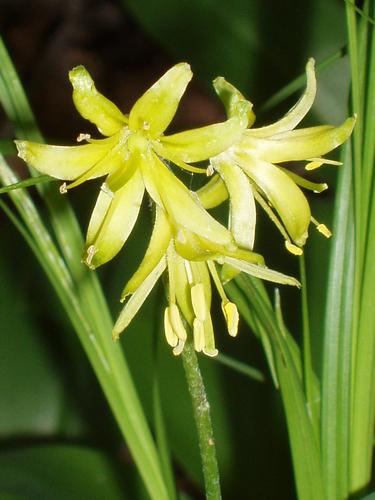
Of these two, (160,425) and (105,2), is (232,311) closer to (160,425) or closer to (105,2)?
(160,425)

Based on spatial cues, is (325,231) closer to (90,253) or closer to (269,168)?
(269,168)

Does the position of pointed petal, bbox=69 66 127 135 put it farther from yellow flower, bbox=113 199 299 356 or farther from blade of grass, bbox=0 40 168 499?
blade of grass, bbox=0 40 168 499

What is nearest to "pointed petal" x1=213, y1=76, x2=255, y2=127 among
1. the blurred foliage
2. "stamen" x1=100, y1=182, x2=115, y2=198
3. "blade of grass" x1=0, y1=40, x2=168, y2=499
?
"stamen" x1=100, y1=182, x2=115, y2=198

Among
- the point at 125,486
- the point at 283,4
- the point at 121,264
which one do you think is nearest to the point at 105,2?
the point at 283,4

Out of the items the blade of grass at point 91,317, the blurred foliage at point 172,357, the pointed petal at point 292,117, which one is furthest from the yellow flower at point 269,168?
the blurred foliage at point 172,357

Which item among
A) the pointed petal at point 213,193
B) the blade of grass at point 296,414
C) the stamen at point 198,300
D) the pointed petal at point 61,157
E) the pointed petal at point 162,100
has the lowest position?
the blade of grass at point 296,414

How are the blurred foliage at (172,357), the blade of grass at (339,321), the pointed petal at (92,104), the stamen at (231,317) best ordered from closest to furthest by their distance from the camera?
the pointed petal at (92,104), the stamen at (231,317), the blade of grass at (339,321), the blurred foliage at (172,357)

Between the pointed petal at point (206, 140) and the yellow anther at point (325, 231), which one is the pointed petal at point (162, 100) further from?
the yellow anther at point (325, 231)
